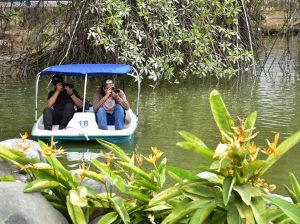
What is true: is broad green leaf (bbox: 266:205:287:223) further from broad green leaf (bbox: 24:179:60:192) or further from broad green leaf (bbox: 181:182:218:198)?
broad green leaf (bbox: 24:179:60:192)

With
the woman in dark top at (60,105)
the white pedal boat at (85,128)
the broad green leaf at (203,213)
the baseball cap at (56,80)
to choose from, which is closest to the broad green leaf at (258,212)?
the broad green leaf at (203,213)

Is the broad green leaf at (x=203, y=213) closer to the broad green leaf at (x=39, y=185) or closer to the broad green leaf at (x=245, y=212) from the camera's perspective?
the broad green leaf at (x=245, y=212)

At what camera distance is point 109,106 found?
430 inches

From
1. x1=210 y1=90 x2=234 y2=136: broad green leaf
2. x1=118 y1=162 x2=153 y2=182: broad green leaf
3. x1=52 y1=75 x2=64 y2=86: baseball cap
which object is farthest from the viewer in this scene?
x1=52 y1=75 x2=64 y2=86: baseball cap

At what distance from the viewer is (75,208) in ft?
13.6

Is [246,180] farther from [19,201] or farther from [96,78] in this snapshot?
[96,78]

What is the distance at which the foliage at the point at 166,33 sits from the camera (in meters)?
13.7

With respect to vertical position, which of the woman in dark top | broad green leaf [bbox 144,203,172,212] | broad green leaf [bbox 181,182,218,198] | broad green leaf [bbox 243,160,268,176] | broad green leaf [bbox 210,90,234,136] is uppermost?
broad green leaf [bbox 210,90,234,136]

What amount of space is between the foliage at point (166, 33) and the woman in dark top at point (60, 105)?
2482 millimetres

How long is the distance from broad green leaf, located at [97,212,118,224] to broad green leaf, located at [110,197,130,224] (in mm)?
33

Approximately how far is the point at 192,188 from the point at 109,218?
1.76 feet

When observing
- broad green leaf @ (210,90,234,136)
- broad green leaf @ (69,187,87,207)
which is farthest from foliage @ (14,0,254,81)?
broad green leaf @ (69,187,87,207)

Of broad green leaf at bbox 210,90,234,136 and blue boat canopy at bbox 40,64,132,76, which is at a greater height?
broad green leaf at bbox 210,90,234,136

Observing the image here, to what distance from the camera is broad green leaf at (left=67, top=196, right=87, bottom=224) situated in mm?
4125
